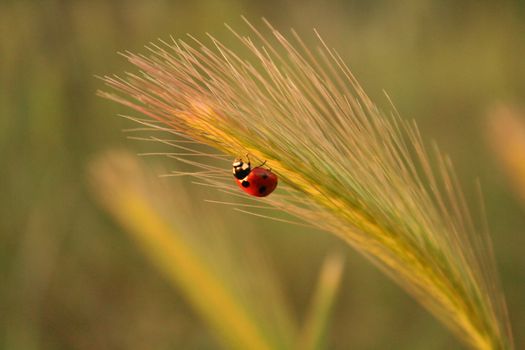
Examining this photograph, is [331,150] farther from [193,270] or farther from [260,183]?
[193,270]

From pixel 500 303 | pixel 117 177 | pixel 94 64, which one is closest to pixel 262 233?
pixel 94 64

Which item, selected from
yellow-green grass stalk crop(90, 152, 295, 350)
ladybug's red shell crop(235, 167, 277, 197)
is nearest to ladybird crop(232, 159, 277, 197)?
ladybug's red shell crop(235, 167, 277, 197)

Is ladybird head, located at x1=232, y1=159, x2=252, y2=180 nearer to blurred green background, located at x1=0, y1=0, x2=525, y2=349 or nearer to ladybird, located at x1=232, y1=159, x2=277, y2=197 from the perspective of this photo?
ladybird, located at x1=232, y1=159, x2=277, y2=197

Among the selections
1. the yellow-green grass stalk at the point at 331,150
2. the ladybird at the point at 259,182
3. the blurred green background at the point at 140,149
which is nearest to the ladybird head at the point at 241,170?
the ladybird at the point at 259,182

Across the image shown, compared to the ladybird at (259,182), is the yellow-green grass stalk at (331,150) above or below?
below

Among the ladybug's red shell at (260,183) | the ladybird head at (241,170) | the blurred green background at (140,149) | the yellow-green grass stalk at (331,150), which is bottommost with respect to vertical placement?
the yellow-green grass stalk at (331,150)

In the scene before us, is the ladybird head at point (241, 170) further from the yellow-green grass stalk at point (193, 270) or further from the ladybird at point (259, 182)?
the yellow-green grass stalk at point (193, 270)

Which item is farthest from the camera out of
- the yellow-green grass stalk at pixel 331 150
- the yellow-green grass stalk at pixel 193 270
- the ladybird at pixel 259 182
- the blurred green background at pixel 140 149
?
the blurred green background at pixel 140 149
